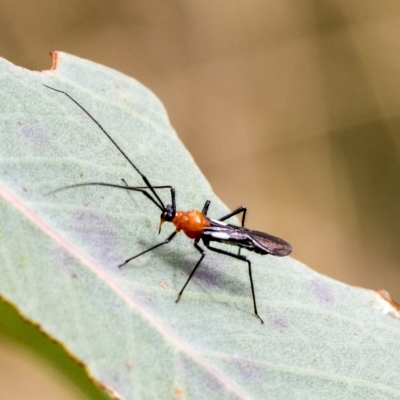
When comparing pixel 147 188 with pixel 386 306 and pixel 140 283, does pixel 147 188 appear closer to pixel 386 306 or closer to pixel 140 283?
pixel 140 283

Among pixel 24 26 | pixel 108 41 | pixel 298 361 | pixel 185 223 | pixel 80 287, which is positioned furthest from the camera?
pixel 108 41

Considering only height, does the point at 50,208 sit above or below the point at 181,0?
below

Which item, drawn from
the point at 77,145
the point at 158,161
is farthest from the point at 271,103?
the point at 77,145

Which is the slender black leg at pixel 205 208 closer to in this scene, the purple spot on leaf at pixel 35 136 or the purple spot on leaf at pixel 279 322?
the purple spot on leaf at pixel 279 322

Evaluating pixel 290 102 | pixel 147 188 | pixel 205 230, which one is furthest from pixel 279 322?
pixel 290 102

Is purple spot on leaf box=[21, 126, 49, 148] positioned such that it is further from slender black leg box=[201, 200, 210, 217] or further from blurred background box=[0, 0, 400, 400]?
blurred background box=[0, 0, 400, 400]

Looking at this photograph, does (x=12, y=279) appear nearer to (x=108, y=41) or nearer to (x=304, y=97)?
(x=108, y=41)
